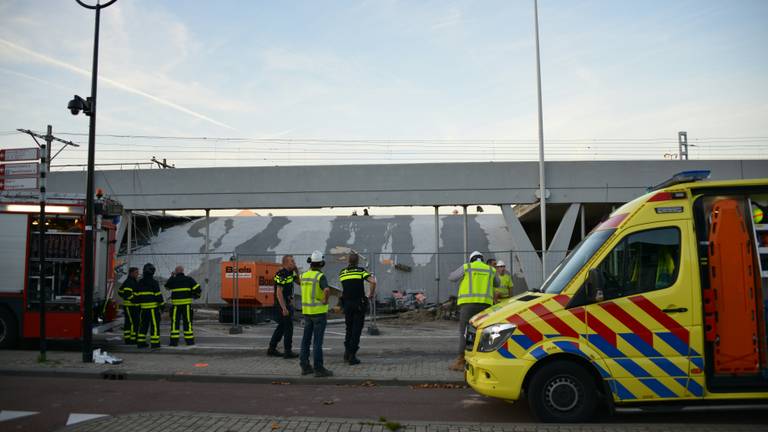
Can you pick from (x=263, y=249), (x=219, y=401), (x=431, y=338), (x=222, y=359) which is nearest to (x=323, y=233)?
(x=263, y=249)

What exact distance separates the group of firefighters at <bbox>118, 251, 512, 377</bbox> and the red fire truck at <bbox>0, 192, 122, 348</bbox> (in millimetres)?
1122

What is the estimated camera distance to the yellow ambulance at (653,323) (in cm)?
638

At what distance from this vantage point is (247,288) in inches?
715

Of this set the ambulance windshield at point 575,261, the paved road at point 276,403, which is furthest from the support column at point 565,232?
the ambulance windshield at point 575,261

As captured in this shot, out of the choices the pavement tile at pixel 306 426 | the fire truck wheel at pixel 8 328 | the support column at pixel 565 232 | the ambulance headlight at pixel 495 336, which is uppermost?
the support column at pixel 565 232

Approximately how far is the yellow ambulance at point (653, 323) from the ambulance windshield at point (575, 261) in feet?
0.37

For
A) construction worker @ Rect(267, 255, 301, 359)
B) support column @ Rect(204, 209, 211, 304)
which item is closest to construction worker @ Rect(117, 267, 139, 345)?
construction worker @ Rect(267, 255, 301, 359)

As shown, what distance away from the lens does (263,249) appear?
25.8 meters

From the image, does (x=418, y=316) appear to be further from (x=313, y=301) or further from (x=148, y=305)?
(x=313, y=301)

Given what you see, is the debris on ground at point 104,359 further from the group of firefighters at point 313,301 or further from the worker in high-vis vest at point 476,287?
the worker in high-vis vest at point 476,287

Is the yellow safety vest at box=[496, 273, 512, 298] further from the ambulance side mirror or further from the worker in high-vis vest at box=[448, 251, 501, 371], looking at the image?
the ambulance side mirror

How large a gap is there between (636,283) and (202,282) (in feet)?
61.8

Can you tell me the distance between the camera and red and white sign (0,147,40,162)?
439 inches

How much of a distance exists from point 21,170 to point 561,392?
33.0 feet
